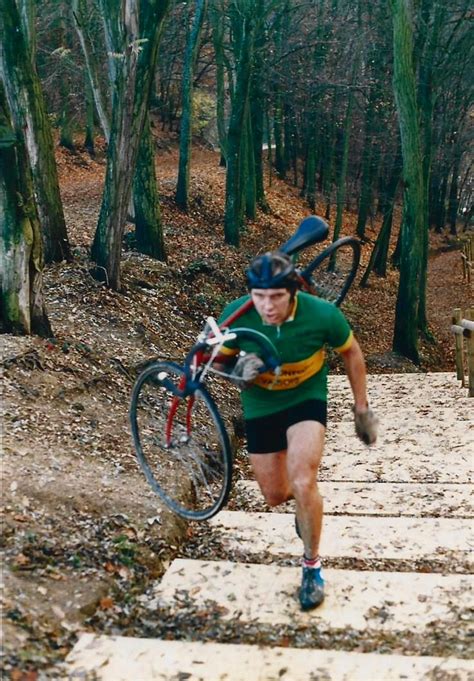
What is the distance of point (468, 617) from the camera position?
4.03 m

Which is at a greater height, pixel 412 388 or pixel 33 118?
pixel 33 118

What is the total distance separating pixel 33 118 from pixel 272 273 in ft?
22.6

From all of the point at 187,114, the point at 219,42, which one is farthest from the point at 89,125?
the point at 187,114

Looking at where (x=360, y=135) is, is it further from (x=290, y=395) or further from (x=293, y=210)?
(x=290, y=395)


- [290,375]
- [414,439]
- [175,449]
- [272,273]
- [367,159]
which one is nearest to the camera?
[272,273]

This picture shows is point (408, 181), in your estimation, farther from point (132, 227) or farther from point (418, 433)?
point (418, 433)

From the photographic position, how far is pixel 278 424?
14.8 ft

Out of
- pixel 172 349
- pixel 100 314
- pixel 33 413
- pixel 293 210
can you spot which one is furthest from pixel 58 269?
pixel 293 210

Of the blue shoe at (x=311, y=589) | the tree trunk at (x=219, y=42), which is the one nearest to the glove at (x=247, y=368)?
the blue shoe at (x=311, y=589)

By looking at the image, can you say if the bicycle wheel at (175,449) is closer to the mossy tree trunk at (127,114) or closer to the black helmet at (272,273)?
the black helmet at (272,273)

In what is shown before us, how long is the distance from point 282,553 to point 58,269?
21.2ft

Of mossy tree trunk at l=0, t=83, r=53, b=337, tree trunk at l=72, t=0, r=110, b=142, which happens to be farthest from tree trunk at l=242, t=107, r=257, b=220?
mossy tree trunk at l=0, t=83, r=53, b=337

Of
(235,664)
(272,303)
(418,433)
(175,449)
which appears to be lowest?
(418,433)

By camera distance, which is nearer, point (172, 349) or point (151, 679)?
point (151, 679)
